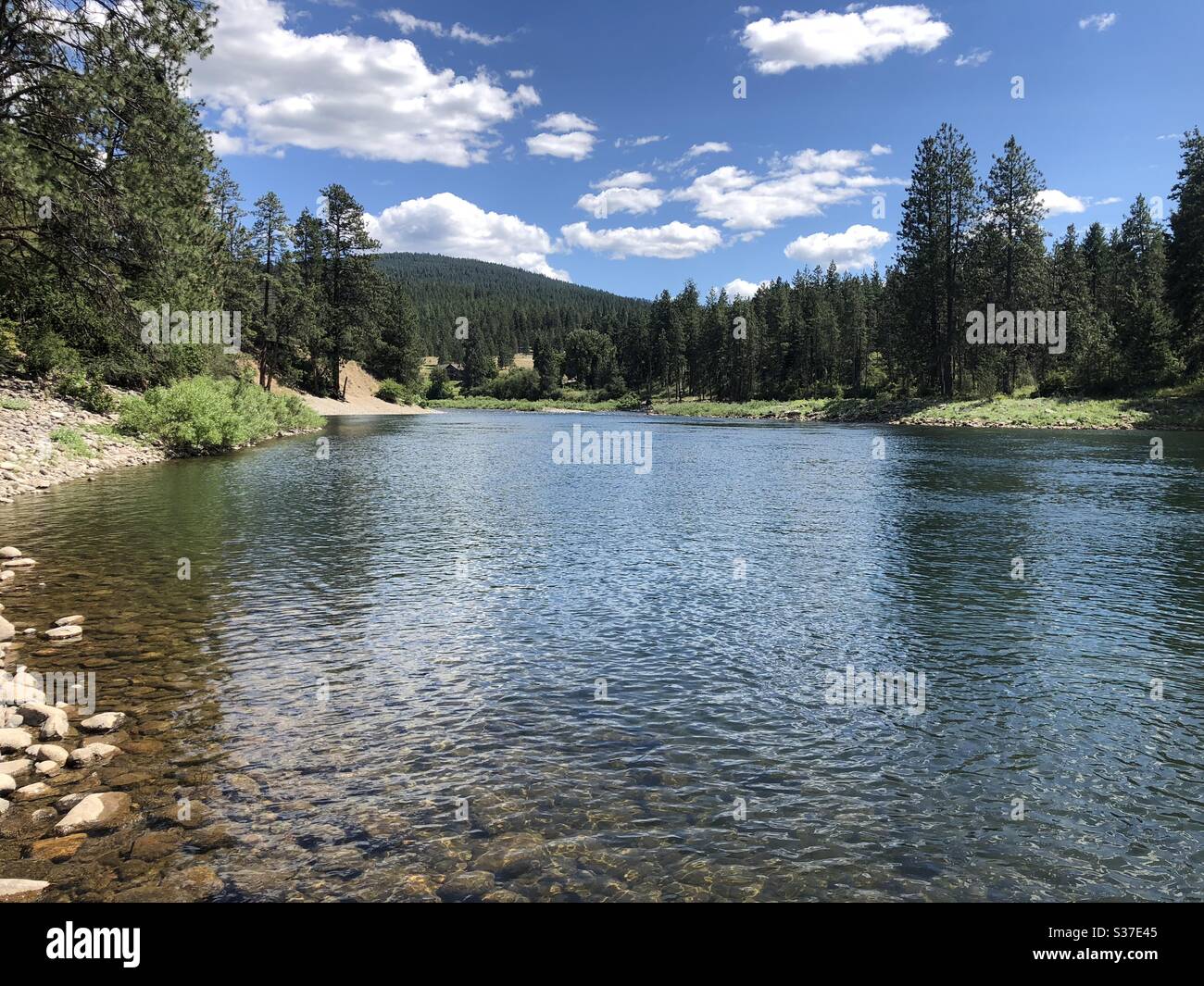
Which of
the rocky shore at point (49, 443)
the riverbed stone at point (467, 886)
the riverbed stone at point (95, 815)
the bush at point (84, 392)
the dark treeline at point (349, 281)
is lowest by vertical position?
the riverbed stone at point (467, 886)

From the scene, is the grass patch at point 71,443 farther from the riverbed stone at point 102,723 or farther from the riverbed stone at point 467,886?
the riverbed stone at point 467,886

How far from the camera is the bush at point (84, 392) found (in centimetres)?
3778

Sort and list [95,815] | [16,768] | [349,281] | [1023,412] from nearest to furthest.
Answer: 1. [95,815]
2. [16,768]
3. [1023,412]
4. [349,281]

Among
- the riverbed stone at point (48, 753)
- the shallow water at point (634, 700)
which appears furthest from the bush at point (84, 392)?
the riverbed stone at point (48, 753)

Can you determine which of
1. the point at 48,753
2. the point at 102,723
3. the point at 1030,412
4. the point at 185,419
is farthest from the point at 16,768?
the point at 1030,412

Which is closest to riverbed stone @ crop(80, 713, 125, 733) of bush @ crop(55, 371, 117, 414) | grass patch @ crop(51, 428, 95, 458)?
grass patch @ crop(51, 428, 95, 458)

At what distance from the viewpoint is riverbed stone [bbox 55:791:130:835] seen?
6789 mm

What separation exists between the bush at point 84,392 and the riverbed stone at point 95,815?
3818 centimetres

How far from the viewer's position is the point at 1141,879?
629 cm

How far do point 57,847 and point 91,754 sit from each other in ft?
6.17

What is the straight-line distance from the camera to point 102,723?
894 centimetres

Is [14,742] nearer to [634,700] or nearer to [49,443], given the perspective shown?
[634,700]
